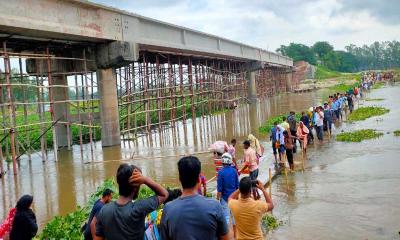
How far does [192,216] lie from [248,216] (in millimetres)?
1718

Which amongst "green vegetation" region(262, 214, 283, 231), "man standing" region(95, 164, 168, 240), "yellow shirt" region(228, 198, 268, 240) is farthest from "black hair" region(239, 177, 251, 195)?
"green vegetation" region(262, 214, 283, 231)

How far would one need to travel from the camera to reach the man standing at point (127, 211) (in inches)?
151

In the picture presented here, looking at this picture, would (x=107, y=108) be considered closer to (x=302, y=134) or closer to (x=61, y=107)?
(x=61, y=107)

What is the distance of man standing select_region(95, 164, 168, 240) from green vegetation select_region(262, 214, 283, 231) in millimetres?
4244

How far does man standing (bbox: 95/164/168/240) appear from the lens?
12.6 ft

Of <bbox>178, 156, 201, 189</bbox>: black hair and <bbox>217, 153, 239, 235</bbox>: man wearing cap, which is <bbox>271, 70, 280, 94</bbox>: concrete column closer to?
<bbox>217, 153, 239, 235</bbox>: man wearing cap

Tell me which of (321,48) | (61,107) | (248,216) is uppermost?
(321,48)

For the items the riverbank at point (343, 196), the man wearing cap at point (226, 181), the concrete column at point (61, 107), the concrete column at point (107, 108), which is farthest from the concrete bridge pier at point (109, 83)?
the man wearing cap at point (226, 181)

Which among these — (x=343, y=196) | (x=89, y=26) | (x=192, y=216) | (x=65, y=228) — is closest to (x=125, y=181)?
(x=192, y=216)

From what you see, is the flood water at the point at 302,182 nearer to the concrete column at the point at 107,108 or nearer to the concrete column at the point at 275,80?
the concrete column at the point at 107,108

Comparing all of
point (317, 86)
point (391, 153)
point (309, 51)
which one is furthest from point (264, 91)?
point (309, 51)

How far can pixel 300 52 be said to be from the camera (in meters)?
112

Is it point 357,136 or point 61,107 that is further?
point 61,107

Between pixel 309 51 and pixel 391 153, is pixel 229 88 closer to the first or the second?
pixel 391 153
